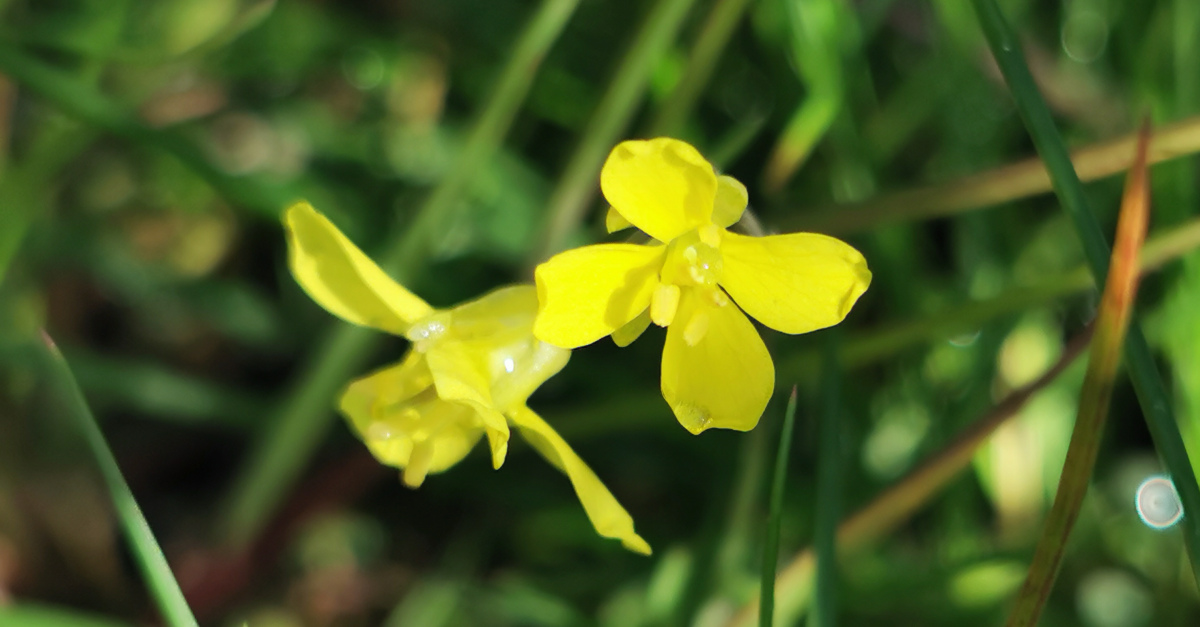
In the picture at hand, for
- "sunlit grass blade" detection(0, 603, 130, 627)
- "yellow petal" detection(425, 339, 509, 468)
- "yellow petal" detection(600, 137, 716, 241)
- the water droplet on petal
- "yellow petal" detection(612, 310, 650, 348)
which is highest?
"yellow petal" detection(600, 137, 716, 241)

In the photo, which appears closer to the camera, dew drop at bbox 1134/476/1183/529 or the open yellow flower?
the open yellow flower

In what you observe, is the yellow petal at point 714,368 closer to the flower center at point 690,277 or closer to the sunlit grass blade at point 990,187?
the flower center at point 690,277

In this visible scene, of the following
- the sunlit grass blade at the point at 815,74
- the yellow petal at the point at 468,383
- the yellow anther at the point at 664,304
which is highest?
the sunlit grass blade at the point at 815,74

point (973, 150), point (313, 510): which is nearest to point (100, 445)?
point (313, 510)

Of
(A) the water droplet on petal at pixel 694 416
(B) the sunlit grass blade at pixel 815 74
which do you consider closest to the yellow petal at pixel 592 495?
(A) the water droplet on petal at pixel 694 416

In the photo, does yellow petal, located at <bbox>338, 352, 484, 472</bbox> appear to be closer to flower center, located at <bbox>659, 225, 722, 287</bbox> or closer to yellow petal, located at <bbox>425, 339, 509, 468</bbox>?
yellow petal, located at <bbox>425, 339, 509, 468</bbox>

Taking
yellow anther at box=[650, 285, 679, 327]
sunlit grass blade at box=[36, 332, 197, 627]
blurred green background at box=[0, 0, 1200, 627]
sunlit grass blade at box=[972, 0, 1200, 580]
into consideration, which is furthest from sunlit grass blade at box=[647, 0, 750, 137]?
sunlit grass blade at box=[36, 332, 197, 627]
